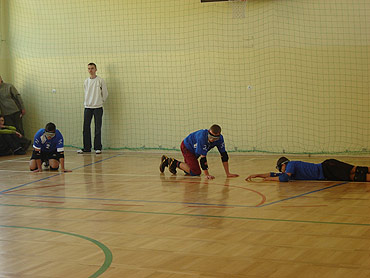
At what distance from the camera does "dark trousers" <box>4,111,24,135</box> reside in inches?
486

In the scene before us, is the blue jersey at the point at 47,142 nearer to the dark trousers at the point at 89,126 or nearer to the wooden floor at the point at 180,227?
the wooden floor at the point at 180,227

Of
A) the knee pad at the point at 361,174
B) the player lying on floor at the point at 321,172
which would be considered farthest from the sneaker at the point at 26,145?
the knee pad at the point at 361,174

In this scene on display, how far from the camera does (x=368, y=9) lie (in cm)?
987

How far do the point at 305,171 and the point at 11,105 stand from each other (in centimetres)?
753

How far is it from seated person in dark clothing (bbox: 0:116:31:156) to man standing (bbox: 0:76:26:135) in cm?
55

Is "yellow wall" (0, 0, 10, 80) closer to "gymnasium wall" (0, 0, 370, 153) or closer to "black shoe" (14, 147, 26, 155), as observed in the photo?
"gymnasium wall" (0, 0, 370, 153)

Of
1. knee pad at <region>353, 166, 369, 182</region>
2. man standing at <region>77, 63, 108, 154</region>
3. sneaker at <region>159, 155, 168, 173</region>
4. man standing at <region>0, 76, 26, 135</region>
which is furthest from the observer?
man standing at <region>0, 76, 26, 135</region>

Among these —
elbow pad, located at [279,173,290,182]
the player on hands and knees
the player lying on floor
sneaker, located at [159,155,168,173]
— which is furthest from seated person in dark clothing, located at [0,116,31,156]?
elbow pad, located at [279,173,290,182]

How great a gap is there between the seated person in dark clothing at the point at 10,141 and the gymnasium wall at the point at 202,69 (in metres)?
1.08

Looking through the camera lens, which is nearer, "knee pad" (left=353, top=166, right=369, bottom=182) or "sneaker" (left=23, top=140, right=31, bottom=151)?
"knee pad" (left=353, top=166, right=369, bottom=182)

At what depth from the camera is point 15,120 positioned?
12.5 meters

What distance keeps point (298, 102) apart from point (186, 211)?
18.0 feet

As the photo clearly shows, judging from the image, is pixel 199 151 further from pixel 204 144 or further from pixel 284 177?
pixel 284 177

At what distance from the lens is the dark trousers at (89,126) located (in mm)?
11742
